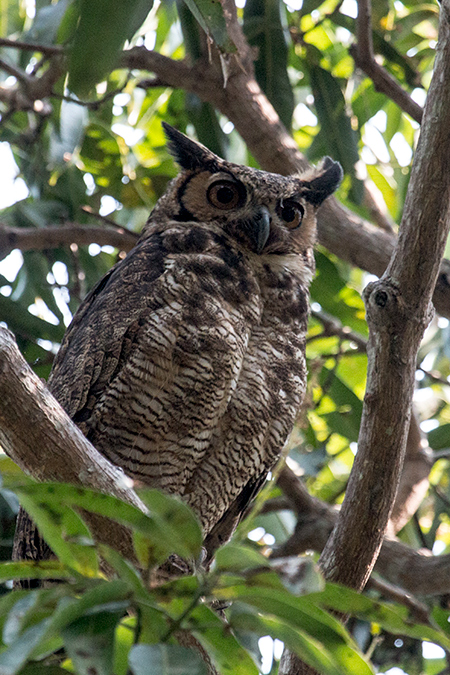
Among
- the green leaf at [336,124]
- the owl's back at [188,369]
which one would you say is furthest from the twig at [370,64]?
the owl's back at [188,369]

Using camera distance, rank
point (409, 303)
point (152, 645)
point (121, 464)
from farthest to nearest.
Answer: point (121, 464)
point (409, 303)
point (152, 645)

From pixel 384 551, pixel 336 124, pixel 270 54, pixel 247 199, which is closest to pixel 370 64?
pixel 336 124

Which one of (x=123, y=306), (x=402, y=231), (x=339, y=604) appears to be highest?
(x=402, y=231)

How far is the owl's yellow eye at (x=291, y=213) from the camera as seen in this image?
276 centimetres

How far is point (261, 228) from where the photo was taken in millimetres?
2562

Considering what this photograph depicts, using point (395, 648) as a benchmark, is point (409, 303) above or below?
above

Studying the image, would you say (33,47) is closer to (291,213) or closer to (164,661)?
(291,213)

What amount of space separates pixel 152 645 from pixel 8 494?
1.88 metres

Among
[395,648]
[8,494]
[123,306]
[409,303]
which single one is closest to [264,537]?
[395,648]

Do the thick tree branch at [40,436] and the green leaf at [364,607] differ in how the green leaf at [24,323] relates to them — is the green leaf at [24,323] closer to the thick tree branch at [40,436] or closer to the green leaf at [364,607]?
the thick tree branch at [40,436]

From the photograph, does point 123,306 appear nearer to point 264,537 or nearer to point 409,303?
point 409,303

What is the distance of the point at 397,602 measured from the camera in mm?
2891

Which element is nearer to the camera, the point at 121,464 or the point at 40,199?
the point at 121,464

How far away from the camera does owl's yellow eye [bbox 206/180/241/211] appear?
2701 mm
